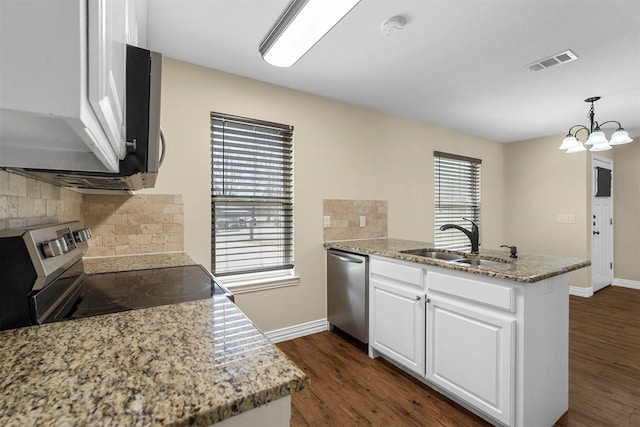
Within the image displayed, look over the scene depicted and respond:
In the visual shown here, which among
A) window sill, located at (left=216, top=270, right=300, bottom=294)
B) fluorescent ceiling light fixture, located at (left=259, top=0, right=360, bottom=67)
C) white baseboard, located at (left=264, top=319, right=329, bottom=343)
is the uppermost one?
fluorescent ceiling light fixture, located at (left=259, top=0, right=360, bottom=67)

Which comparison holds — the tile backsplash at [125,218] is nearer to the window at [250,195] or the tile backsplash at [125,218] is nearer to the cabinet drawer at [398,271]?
the window at [250,195]

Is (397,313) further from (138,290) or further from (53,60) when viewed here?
(53,60)

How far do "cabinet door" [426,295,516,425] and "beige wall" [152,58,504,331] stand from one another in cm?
132

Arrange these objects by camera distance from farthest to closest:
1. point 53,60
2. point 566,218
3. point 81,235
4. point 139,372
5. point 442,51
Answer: point 566,218 → point 442,51 → point 81,235 → point 139,372 → point 53,60

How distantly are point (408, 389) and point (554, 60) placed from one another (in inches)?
104

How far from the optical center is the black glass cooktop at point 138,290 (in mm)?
1050

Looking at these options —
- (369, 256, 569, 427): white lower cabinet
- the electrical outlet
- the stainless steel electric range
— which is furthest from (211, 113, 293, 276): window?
the electrical outlet

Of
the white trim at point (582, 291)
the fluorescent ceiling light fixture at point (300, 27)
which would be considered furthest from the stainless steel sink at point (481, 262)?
the white trim at point (582, 291)

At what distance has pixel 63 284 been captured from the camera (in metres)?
1.09

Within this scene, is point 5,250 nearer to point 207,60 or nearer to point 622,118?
point 207,60

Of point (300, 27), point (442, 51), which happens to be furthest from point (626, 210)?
point (300, 27)

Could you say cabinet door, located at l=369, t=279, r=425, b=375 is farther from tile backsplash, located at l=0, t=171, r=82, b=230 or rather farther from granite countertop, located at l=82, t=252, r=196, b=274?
tile backsplash, located at l=0, t=171, r=82, b=230

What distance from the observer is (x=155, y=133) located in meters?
0.94

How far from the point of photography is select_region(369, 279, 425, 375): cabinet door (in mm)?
2047
